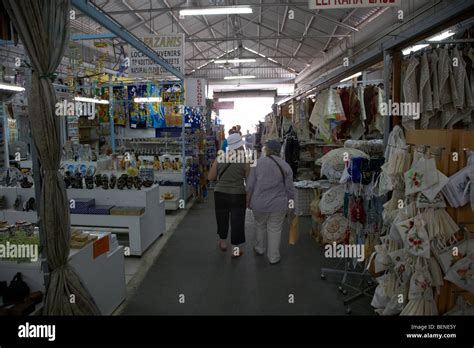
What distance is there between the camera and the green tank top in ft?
16.4

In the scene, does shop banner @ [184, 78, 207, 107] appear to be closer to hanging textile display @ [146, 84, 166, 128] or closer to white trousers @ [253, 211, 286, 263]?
hanging textile display @ [146, 84, 166, 128]

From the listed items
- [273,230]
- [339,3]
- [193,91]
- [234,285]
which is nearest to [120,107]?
[193,91]

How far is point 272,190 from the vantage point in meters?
4.72

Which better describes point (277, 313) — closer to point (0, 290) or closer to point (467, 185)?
point (467, 185)

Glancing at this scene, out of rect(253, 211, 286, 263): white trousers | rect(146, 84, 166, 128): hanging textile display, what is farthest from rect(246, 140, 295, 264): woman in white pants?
rect(146, 84, 166, 128): hanging textile display

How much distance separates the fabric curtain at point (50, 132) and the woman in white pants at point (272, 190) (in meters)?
2.58

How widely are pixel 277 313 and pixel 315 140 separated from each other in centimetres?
487

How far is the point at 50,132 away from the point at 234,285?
259 cm

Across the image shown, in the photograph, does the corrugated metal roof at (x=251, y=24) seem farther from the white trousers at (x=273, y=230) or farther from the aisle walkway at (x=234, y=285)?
the aisle walkway at (x=234, y=285)

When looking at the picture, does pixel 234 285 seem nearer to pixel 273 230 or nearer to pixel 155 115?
pixel 273 230

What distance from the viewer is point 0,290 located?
2.83 meters

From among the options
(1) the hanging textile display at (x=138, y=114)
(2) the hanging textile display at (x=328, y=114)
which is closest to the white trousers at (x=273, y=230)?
(2) the hanging textile display at (x=328, y=114)
